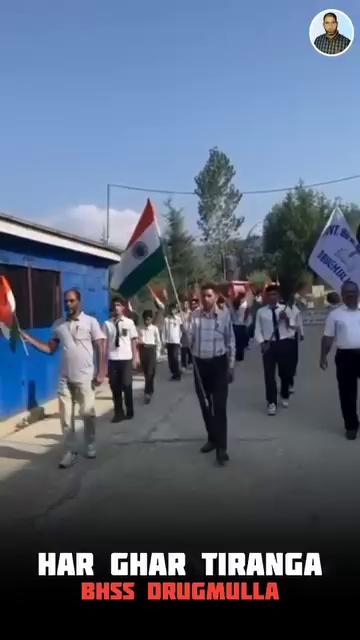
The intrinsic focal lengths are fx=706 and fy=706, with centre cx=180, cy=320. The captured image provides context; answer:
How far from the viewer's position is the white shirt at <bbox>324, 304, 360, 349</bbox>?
782cm

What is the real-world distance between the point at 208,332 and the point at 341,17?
524 centimetres

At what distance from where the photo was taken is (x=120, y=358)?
30.1 ft

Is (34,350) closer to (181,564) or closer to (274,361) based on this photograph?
(274,361)

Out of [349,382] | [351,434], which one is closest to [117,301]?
[349,382]

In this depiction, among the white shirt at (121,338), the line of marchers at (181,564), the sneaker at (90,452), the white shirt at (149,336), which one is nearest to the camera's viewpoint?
the line of marchers at (181,564)

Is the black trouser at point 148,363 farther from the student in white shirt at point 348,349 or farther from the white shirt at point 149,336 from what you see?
the student in white shirt at point 348,349

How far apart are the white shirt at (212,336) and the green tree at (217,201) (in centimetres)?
5063

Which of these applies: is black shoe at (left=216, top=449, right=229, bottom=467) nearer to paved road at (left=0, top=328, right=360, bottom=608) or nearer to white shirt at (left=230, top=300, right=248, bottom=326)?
paved road at (left=0, top=328, right=360, bottom=608)

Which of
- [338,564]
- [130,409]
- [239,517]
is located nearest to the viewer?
[338,564]

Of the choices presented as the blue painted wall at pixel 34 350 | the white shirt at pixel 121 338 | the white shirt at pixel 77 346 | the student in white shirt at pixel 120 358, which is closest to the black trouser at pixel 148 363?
the blue painted wall at pixel 34 350

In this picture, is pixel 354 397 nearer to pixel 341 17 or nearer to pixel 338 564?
pixel 338 564

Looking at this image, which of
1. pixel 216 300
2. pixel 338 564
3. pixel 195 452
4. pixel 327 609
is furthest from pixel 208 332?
pixel 327 609

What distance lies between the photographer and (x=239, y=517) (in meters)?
5.09

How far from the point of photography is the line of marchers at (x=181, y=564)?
163 inches
